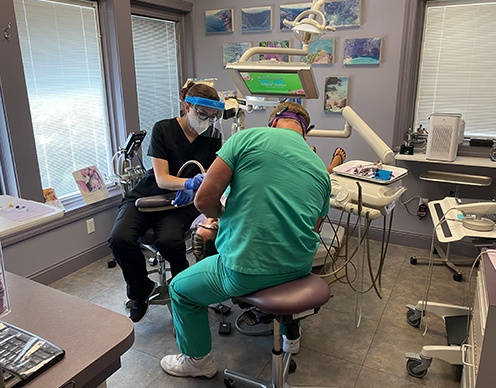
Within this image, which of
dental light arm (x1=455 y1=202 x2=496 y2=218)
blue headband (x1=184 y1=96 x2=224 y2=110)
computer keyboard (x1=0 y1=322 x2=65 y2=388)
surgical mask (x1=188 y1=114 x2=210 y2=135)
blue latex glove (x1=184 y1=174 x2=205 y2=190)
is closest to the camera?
computer keyboard (x1=0 y1=322 x2=65 y2=388)

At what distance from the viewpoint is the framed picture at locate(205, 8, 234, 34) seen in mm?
3547

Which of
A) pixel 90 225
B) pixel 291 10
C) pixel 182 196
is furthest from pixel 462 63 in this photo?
pixel 90 225

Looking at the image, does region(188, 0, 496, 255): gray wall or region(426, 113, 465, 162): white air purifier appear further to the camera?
region(188, 0, 496, 255): gray wall

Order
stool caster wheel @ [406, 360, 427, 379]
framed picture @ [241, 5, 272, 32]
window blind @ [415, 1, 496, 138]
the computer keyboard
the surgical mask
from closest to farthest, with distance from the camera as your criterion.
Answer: the computer keyboard < stool caster wheel @ [406, 360, 427, 379] < the surgical mask < window blind @ [415, 1, 496, 138] < framed picture @ [241, 5, 272, 32]

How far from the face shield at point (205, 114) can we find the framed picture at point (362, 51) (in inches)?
56.5

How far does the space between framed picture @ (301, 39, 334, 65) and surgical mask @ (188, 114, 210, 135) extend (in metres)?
1.47

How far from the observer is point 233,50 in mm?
3604

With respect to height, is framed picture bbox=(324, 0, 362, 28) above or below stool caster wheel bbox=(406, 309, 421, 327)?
above

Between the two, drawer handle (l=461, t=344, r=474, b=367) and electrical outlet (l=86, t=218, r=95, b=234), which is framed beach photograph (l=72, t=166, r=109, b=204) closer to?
electrical outlet (l=86, t=218, r=95, b=234)

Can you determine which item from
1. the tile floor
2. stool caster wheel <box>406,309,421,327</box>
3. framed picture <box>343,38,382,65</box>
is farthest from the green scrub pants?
framed picture <box>343,38,382,65</box>

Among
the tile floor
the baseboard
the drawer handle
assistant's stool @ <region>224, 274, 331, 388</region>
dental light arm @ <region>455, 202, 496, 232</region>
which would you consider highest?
dental light arm @ <region>455, 202, 496, 232</region>

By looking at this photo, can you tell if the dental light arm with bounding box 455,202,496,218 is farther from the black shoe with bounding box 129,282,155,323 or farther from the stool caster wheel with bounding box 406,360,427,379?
the black shoe with bounding box 129,282,155,323

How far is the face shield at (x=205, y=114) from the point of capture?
209cm

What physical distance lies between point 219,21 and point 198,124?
1812mm
